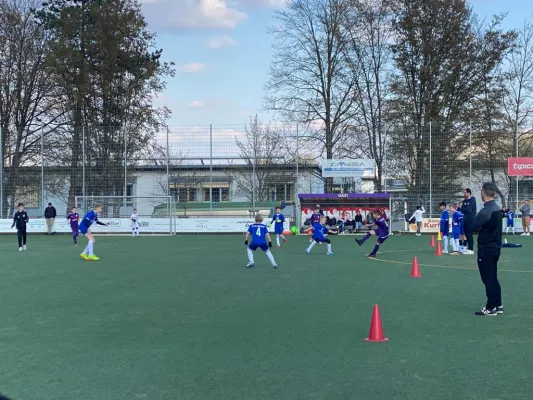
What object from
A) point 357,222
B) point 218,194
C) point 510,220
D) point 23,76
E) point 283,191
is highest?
point 23,76

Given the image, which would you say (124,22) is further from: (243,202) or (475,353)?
(475,353)

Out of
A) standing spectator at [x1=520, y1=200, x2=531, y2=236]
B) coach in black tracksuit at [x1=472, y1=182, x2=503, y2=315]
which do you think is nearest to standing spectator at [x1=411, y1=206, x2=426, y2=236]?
standing spectator at [x1=520, y1=200, x2=531, y2=236]

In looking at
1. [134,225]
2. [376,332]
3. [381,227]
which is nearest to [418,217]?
[134,225]

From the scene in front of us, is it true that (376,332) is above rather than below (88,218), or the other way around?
below

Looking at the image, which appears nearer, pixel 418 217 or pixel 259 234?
pixel 259 234

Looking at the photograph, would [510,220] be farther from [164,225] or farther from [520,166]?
[164,225]

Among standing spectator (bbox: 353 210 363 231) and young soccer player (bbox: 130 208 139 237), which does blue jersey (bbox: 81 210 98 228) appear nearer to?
young soccer player (bbox: 130 208 139 237)

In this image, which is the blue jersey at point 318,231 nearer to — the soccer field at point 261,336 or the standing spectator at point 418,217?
the soccer field at point 261,336

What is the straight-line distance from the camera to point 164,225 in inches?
1452

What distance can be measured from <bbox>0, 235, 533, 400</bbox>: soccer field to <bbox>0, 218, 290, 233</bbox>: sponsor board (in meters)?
21.3

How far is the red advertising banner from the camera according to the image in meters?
35.3

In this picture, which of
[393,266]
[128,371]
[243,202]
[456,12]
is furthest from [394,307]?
[456,12]

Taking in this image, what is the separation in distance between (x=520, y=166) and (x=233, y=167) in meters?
16.5

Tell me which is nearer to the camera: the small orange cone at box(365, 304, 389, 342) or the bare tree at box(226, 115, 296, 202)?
the small orange cone at box(365, 304, 389, 342)
